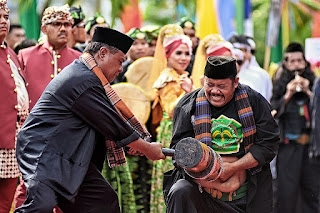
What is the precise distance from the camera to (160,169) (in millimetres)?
8250

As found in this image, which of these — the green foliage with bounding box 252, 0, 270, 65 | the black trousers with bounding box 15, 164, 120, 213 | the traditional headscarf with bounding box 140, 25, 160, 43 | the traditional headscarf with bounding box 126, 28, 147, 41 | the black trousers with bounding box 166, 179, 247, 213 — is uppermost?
the traditional headscarf with bounding box 126, 28, 147, 41

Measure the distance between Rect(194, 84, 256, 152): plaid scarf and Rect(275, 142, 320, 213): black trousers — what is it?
12.3ft

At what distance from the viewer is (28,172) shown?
559cm

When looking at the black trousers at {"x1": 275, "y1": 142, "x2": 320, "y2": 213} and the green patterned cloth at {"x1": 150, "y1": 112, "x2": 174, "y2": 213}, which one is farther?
the black trousers at {"x1": 275, "y1": 142, "x2": 320, "y2": 213}

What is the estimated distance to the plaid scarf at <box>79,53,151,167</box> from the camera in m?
5.77

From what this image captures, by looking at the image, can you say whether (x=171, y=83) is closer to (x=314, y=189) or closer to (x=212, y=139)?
(x=212, y=139)

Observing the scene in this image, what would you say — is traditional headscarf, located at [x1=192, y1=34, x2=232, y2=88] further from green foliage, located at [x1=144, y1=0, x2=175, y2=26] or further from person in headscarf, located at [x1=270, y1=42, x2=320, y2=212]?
green foliage, located at [x1=144, y1=0, x2=175, y2=26]

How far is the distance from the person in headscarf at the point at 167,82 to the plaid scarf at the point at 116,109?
195 centimetres

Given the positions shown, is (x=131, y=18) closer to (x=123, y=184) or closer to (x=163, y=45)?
(x=163, y=45)

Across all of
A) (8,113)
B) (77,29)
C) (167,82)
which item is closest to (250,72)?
(167,82)

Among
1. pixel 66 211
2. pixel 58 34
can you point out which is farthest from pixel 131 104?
pixel 66 211

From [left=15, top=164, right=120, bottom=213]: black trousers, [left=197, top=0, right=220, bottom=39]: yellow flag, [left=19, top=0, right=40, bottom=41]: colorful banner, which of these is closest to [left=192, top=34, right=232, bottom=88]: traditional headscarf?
[left=15, top=164, right=120, bottom=213]: black trousers

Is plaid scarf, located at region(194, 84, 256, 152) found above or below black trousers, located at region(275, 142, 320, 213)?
above

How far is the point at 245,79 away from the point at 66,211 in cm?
426
